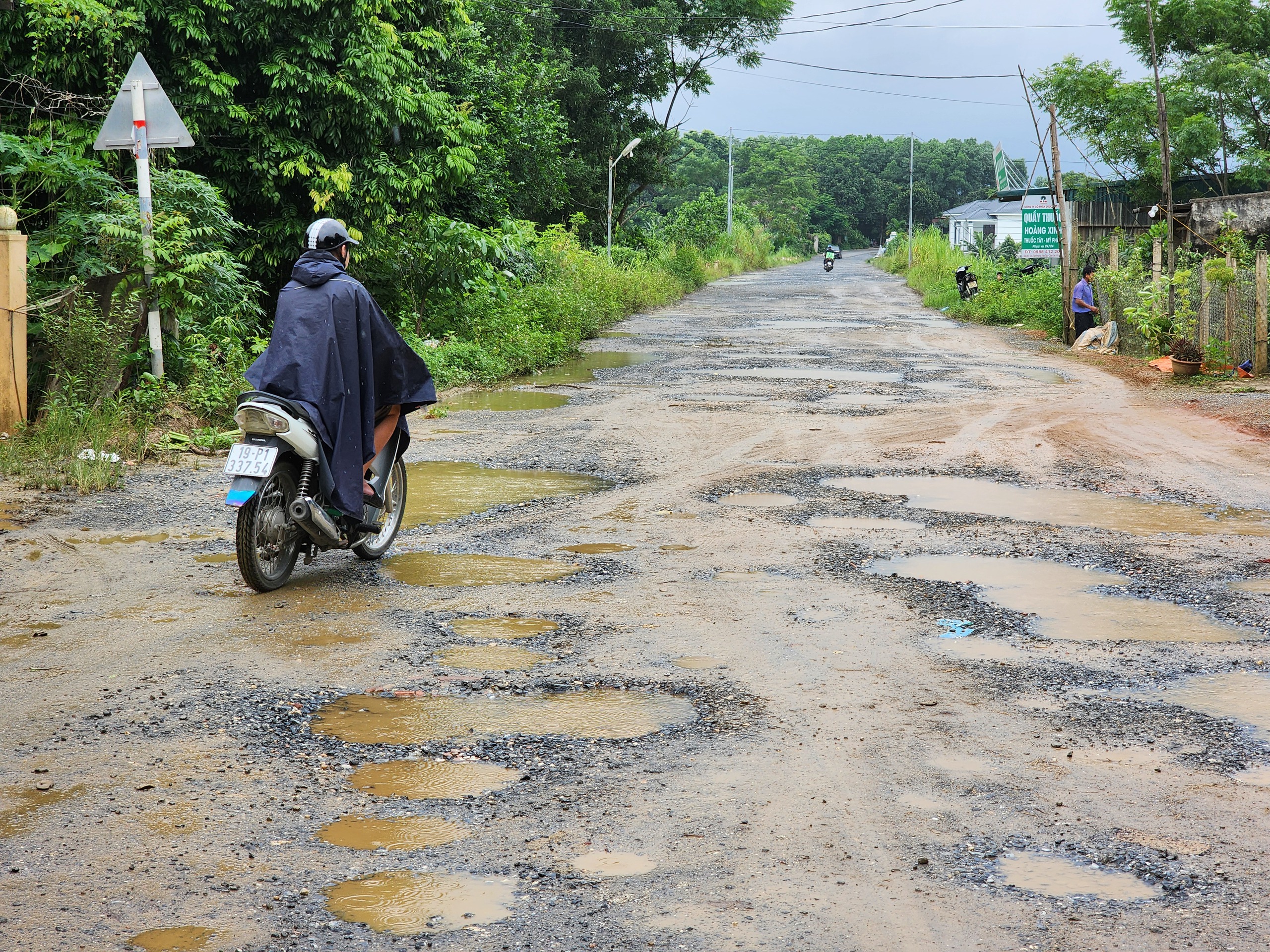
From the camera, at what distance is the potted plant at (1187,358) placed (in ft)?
53.8

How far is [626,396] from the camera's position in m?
14.5

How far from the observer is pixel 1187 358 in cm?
1647

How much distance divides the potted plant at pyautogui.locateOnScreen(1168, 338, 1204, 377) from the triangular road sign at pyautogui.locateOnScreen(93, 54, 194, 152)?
1303 cm

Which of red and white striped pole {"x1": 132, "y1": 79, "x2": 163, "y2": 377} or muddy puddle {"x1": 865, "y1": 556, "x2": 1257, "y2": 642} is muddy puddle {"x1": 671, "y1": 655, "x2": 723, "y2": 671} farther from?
red and white striped pole {"x1": 132, "y1": 79, "x2": 163, "y2": 377}

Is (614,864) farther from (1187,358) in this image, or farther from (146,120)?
(1187,358)

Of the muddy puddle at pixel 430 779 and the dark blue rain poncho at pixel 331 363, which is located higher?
the dark blue rain poncho at pixel 331 363

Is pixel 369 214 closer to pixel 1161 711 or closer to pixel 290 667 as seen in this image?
pixel 290 667

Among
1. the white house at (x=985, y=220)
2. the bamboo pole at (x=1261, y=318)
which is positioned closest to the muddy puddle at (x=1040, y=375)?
the bamboo pole at (x=1261, y=318)

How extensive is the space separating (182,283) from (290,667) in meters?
6.66

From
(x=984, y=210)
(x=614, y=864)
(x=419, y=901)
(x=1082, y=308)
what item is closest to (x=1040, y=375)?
(x=1082, y=308)

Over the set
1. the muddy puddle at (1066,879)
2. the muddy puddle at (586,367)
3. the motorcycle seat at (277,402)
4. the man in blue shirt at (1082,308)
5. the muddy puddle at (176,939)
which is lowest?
the muddy puddle at (1066,879)

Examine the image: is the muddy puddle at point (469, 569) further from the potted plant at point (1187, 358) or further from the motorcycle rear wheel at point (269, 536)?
the potted plant at point (1187, 358)

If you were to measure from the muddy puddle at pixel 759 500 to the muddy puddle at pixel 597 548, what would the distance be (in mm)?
1451

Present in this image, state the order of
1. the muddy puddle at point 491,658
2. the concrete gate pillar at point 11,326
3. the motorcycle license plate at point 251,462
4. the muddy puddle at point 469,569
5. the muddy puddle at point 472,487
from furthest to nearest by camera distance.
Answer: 1. the concrete gate pillar at point 11,326
2. the muddy puddle at point 472,487
3. the muddy puddle at point 469,569
4. the motorcycle license plate at point 251,462
5. the muddy puddle at point 491,658
